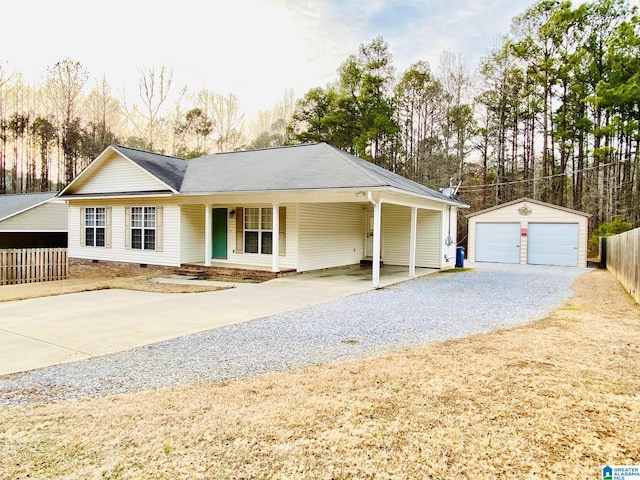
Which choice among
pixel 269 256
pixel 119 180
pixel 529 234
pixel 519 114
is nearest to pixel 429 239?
pixel 529 234

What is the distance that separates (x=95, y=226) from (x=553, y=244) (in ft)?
61.6

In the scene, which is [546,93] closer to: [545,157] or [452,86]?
[545,157]

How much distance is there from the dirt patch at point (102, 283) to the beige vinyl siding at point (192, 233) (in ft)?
2.63

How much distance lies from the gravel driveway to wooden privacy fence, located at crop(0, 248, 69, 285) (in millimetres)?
10738

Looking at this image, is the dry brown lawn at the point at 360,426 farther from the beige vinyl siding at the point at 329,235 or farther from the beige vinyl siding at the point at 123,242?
the beige vinyl siding at the point at 123,242

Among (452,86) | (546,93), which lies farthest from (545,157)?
(452,86)

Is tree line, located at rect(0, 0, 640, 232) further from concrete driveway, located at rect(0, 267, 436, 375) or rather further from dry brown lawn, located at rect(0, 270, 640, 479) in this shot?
dry brown lawn, located at rect(0, 270, 640, 479)

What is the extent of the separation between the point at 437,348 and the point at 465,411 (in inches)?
77.2

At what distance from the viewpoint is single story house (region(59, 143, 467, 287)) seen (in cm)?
1227

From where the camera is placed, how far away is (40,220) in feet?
66.6

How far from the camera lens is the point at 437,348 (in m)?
5.17

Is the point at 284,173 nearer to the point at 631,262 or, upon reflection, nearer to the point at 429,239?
the point at 429,239

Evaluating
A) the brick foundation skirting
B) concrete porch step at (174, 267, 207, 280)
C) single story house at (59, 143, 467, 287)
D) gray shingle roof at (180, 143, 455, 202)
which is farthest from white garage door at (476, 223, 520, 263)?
concrete porch step at (174, 267, 207, 280)

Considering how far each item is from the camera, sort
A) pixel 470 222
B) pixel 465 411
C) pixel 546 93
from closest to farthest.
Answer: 1. pixel 465 411
2. pixel 470 222
3. pixel 546 93
